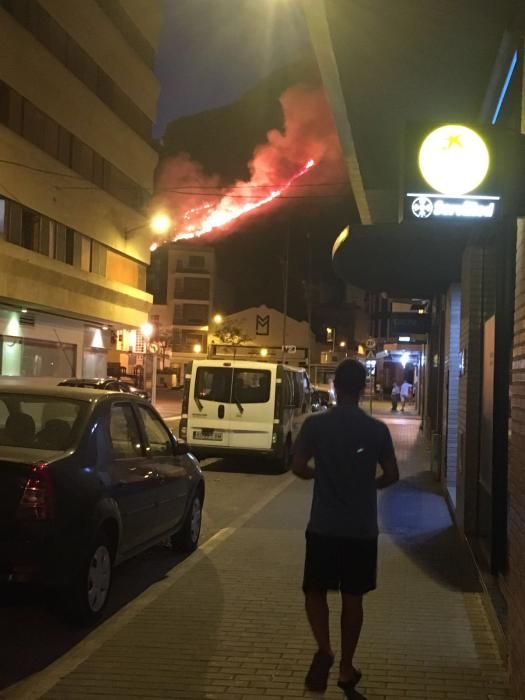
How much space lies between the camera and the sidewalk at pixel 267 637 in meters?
4.21

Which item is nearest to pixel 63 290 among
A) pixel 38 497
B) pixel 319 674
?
pixel 38 497

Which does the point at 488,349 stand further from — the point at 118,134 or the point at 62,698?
the point at 118,134

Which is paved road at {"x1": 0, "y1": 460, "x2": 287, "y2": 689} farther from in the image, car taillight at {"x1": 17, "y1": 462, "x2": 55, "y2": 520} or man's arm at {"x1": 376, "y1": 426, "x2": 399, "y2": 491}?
man's arm at {"x1": 376, "y1": 426, "x2": 399, "y2": 491}

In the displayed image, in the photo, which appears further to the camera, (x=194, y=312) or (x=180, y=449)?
(x=194, y=312)

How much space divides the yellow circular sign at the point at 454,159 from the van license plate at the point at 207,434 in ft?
33.9

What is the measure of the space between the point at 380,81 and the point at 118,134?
25.8 m

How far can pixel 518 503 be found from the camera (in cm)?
411

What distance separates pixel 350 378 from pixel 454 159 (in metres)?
1.72

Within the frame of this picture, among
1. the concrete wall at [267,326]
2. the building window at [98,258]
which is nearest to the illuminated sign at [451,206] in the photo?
the building window at [98,258]

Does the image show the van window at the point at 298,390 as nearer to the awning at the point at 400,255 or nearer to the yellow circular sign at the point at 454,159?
the awning at the point at 400,255

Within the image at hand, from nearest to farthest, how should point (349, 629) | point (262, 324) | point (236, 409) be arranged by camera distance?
point (349, 629), point (236, 409), point (262, 324)

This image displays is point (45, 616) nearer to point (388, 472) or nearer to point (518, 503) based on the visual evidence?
point (388, 472)

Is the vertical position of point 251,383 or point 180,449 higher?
point 251,383

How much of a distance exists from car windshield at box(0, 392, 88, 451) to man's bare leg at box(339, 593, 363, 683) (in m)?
2.38
